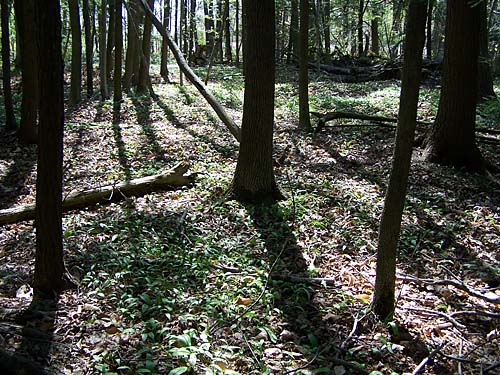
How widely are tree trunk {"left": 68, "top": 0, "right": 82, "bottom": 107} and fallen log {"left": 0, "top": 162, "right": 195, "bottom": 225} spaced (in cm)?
879

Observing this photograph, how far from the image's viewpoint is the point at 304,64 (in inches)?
439

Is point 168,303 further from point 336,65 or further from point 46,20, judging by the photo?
point 336,65

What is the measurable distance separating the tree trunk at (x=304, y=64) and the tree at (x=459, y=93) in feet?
10.7

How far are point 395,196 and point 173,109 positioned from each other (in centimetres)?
1230

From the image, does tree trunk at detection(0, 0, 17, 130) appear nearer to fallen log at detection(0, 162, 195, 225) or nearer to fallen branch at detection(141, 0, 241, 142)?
fallen branch at detection(141, 0, 241, 142)

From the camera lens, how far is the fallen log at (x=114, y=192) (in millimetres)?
6840

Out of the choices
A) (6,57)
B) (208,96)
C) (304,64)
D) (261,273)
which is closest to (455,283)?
(261,273)

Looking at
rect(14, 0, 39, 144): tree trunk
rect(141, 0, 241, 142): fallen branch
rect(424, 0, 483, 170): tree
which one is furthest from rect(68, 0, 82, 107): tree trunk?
rect(424, 0, 483, 170): tree

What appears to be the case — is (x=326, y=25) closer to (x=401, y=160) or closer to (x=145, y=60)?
(x=145, y=60)

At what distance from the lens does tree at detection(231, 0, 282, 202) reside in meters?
7.00

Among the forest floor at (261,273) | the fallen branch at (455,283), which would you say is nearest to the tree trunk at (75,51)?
the forest floor at (261,273)

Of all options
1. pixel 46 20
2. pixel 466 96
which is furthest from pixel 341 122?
pixel 46 20

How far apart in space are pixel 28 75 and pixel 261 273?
27.5ft

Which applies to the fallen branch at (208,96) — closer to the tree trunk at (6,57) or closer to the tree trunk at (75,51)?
the tree trunk at (75,51)
